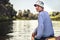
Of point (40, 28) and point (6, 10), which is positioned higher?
point (6, 10)

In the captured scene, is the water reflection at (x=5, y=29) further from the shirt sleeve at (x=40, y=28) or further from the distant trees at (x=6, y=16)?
the shirt sleeve at (x=40, y=28)

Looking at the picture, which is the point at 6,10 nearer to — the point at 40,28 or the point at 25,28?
the point at 25,28

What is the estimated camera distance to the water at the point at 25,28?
→ 5.40 ft

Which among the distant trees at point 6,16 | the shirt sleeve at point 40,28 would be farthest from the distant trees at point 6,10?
the shirt sleeve at point 40,28

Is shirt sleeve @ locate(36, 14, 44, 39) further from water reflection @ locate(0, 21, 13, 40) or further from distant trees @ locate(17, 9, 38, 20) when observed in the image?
water reflection @ locate(0, 21, 13, 40)

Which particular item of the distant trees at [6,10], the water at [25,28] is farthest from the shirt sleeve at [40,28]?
the distant trees at [6,10]

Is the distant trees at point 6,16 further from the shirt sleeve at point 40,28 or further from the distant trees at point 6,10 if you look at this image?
the shirt sleeve at point 40,28

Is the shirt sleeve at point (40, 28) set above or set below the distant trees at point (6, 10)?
below

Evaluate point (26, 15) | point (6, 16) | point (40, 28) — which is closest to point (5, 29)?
point (6, 16)

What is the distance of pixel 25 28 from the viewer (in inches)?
65.4

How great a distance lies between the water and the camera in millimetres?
1646

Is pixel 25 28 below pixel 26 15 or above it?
below

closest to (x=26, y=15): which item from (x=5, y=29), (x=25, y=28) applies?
(x=25, y=28)

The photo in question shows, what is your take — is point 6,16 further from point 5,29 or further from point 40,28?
point 40,28
